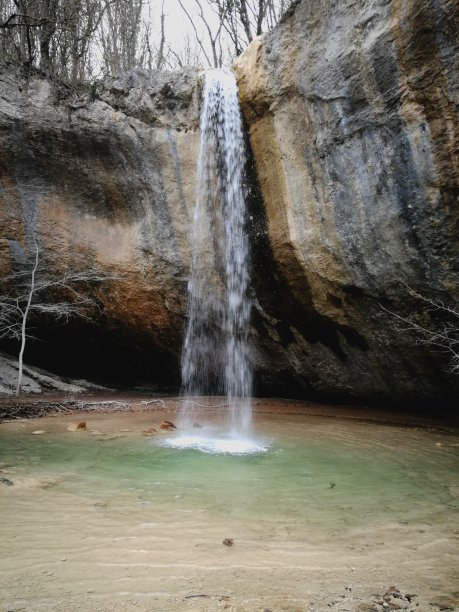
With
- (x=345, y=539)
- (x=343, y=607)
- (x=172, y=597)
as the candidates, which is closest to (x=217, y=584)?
(x=172, y=597)

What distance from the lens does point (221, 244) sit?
9.80 m

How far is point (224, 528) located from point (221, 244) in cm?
731

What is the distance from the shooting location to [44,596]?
2.11 metres

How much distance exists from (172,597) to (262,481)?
2.09 meters

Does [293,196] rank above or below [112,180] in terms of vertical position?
below

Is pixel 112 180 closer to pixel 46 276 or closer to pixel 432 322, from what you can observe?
pixel 46 276

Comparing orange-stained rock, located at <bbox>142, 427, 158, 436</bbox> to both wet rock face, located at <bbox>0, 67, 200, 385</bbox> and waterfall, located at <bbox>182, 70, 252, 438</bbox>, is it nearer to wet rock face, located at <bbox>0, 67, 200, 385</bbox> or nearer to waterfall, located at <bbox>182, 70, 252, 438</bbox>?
waterfall, located at <bbox>182, 70, 252, 438</bbox>

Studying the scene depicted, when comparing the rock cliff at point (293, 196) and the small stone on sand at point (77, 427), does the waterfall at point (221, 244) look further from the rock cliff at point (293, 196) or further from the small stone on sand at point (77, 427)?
the small stone on sand at point (77, 427)

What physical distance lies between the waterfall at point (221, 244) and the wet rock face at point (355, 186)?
42 cm

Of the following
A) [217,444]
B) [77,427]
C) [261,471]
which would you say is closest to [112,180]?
[77,427]

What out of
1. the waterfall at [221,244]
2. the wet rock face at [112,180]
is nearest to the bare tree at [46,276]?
the wet rock face at [112,180]

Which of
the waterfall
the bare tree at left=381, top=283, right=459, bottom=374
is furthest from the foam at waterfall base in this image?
the bare tree at left=381, top=283, right=459, bottom=374

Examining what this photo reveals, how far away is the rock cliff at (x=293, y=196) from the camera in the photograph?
21.9 feet

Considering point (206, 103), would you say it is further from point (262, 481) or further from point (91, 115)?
point (262, 481)
